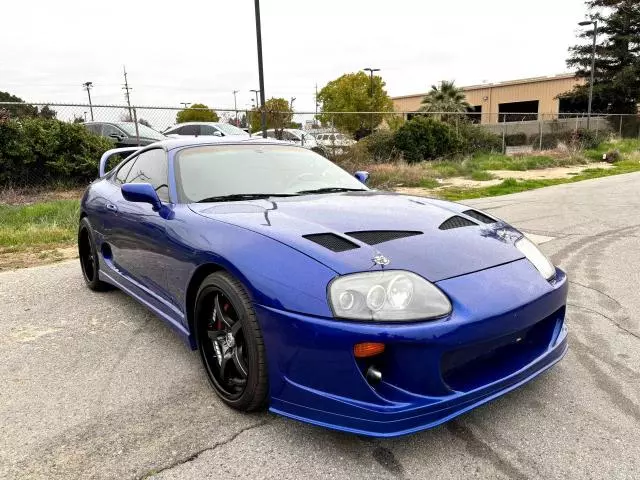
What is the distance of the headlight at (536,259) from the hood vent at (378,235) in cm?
61

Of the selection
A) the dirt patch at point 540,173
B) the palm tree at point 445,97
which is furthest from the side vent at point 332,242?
the palm tree at point 445,97

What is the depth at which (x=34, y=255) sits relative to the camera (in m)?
6.31

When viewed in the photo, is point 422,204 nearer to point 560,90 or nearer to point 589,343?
point 589,343

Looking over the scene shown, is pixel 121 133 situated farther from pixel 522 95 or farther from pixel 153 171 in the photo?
pixel 522 95

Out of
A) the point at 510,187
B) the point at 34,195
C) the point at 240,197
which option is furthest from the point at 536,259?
the point at 34,195

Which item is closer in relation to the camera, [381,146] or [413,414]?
[413,414]

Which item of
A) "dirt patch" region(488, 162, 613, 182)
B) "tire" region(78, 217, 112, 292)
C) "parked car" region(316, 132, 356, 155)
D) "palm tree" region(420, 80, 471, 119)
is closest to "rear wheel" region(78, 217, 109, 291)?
"tire" region(78, 217, 112, 292)

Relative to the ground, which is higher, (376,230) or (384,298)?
(376,230)

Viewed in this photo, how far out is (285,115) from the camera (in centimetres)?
1405

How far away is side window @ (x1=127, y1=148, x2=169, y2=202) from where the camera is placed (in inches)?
135

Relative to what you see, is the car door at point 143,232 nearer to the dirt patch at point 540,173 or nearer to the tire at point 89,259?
the tire at point 89,259

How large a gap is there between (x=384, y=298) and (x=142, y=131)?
1270 cm

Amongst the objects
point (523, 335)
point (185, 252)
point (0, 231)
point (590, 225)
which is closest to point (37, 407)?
point (185, 252)

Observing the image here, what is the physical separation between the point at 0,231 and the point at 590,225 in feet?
27.2
